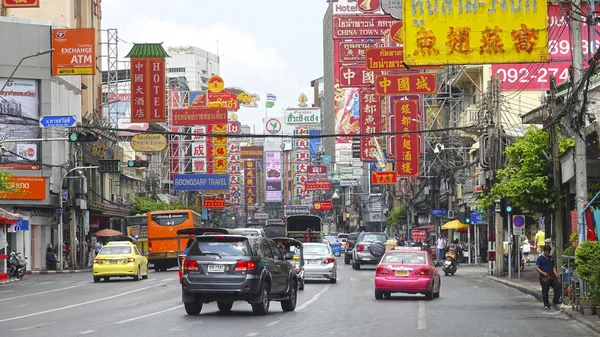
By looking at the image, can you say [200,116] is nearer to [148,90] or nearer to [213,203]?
[148,90]

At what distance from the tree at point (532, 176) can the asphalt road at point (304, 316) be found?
4.00m

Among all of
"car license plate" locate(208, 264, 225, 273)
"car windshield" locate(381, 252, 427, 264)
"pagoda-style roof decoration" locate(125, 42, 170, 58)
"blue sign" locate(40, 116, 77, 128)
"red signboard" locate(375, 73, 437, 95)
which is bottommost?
"car windshield" locate(381, 252, 427, 264)

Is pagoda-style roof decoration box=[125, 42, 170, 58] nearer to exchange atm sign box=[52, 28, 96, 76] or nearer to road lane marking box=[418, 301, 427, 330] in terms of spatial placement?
exchange atm sign box=[52, 28, 96, 76]

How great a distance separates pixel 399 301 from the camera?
28.8 m

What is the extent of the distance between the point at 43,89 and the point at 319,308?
4185 cm

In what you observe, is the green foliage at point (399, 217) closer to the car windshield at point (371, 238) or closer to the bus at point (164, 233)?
the car windshield at point (371, 238)

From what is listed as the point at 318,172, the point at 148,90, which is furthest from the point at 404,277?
the point at 318,172

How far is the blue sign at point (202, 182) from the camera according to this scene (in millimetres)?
85562

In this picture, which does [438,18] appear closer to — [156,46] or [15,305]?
[15,305]

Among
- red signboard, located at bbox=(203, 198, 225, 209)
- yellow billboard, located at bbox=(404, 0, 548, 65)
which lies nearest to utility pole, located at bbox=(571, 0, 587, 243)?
yellow billboard, located at bbox=(404, 0, 548, 65)

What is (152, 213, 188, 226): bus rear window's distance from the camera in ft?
186

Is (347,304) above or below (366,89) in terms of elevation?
below

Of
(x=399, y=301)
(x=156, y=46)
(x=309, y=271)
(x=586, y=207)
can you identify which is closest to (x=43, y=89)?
(x=156, y=46)

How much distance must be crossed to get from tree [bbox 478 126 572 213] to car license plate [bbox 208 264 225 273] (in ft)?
58.4
